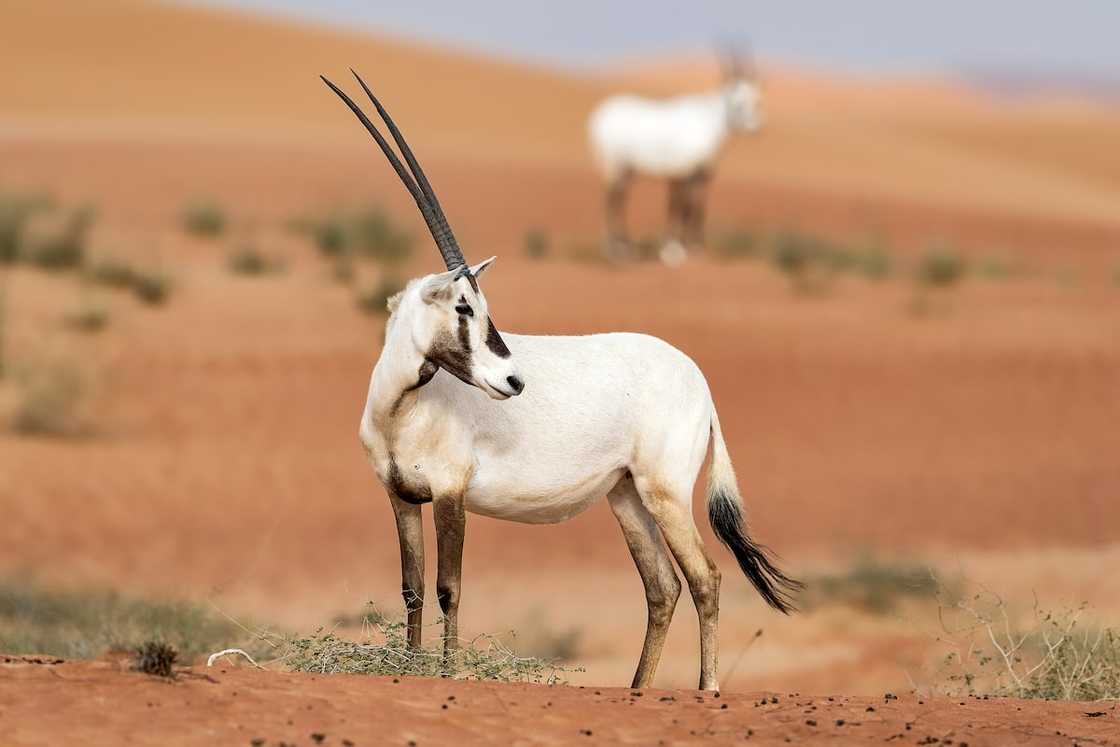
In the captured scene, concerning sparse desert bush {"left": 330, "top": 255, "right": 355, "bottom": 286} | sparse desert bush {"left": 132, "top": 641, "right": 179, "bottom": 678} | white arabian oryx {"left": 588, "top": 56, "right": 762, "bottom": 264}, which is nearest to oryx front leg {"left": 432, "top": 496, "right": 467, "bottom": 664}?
sparse desert bush {"left": 132, "top": 641, "right": 179, "bottom": 678}

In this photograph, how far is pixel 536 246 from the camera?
25.5 meters

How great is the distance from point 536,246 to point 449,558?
62.3 ft

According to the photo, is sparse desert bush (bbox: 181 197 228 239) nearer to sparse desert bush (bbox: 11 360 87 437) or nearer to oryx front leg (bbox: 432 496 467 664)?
sparse desert bush (bbox: 11 360 87 437)

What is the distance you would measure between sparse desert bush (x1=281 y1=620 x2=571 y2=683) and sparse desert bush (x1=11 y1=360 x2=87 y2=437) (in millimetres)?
9743

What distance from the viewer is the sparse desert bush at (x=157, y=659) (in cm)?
558

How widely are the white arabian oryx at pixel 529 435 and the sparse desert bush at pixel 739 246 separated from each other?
1824 centimetres

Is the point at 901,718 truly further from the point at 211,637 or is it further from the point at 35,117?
the point at 35,117

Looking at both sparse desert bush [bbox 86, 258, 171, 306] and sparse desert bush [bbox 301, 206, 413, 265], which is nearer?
sparse desert bush [bbox 86, 258, 171, 306]

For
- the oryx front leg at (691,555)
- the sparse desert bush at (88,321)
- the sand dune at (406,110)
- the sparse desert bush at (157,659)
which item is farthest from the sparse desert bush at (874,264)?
the sparse desert bush at (157,659)

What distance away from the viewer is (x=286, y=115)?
182 ft

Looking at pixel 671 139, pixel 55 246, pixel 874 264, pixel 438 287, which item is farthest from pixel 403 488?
pixel 874 264

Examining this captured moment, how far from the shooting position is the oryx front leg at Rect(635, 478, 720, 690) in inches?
278

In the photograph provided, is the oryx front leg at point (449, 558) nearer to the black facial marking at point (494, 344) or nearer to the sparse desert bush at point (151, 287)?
the black facial marking at point (494, 344)

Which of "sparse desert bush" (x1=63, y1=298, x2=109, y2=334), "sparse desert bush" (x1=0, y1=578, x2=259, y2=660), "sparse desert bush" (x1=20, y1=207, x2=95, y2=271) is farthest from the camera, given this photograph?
"sparse desert bush" (x1=20, y1=207, x2=95, y2=271)
